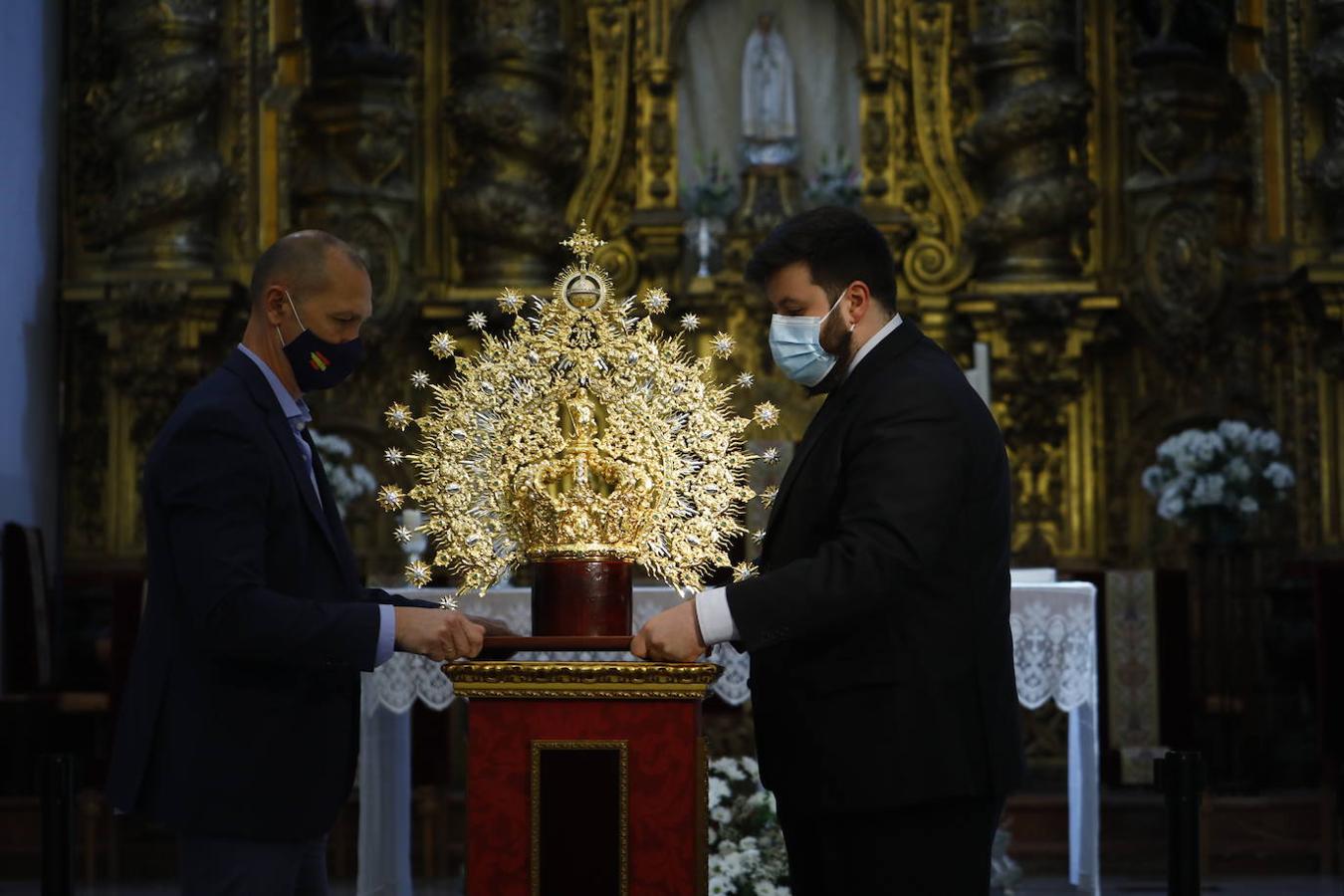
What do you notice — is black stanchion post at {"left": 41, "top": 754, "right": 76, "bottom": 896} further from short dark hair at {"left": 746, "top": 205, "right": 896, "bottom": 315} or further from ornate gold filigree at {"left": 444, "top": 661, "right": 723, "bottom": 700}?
short dark hair at {"left": 746, "top": 205, "right": 896, "bottom": 315}

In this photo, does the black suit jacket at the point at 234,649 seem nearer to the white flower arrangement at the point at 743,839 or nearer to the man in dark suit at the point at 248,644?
the man in dark suit at the point at 248,644

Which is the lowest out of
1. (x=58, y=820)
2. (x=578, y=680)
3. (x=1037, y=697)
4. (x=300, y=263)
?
(x=58, y=820)

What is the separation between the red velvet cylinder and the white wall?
6097 millimetres

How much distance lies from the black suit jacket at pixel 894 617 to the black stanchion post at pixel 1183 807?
60.1 inches

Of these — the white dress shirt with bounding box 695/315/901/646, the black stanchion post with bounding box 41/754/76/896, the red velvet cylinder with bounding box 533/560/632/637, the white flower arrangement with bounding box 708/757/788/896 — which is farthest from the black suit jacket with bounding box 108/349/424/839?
the white flower arrangement with bounding box 708/757/788/896

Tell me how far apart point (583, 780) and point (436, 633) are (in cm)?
37

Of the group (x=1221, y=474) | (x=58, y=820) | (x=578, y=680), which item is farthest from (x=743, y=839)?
(x=1221, y=474)

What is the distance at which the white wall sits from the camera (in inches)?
356

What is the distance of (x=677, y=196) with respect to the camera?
10055 mm

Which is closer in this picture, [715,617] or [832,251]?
[715,617]

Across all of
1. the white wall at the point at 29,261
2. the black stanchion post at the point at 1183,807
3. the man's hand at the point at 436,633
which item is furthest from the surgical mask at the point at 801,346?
the white wall at the point at 29,261

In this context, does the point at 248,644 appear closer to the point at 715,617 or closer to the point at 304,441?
the point at 304,441

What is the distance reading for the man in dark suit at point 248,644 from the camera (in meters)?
3.00

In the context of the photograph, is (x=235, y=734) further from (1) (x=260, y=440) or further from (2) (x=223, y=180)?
(2) (x=223, y=180)
